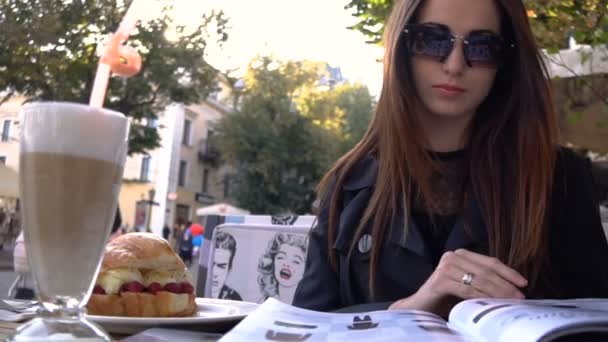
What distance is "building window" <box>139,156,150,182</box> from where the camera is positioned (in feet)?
86.0

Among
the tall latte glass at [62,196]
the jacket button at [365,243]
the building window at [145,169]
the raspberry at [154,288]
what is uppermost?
the tall latte glass at [62,196]

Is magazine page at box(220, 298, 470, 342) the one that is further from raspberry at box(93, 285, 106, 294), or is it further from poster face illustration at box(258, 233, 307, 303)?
poster face illustration at box(258, 233, 307, 303)

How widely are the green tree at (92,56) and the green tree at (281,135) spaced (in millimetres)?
8233

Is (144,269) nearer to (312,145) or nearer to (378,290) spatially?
(378,290)

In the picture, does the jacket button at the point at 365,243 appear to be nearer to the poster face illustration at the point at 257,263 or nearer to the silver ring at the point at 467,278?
the silver ring at the point at 467,278

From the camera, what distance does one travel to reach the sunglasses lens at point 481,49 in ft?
4.57

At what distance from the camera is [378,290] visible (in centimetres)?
138

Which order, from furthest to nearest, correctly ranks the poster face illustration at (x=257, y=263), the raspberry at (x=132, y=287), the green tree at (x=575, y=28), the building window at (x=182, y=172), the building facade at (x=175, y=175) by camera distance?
the building window at (x=182, y=172) < the building facade at (x=175, y=175) < the green tree at (x=575, y=28) < the poster face illustration at (x=257, y=263) < the raspberry at (x=132, y=287)

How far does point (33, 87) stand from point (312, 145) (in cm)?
1225

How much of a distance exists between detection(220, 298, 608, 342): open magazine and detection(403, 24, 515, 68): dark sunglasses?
766mm

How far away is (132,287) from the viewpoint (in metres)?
1.08

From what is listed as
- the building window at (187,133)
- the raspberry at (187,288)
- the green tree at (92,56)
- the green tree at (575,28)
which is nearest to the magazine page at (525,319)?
the raspberry at (187,288)

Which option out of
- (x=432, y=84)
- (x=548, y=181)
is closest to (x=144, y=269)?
(x=432, y=84)

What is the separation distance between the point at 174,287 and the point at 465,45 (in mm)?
801
